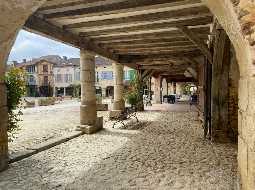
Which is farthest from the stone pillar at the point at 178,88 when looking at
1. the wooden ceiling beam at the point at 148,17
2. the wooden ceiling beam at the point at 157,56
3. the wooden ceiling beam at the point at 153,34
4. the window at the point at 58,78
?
the wooden ceiling beam at the point at 148,17

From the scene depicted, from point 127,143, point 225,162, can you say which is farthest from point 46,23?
point 225,162

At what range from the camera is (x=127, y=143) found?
7309mm

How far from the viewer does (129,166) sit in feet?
16.8

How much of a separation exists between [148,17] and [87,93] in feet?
13.4

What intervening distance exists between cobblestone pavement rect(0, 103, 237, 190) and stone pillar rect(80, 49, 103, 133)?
1.42 metres

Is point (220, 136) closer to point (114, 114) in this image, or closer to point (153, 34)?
point (153, 34)

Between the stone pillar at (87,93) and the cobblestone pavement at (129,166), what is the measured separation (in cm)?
142

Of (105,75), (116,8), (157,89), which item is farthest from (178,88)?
(116,8)

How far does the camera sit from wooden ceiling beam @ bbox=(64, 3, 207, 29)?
5.51 metres

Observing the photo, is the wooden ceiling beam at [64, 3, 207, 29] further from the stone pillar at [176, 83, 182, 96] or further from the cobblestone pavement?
the stone pillar at [176, 83, 182, 96]

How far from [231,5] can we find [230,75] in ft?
17.5

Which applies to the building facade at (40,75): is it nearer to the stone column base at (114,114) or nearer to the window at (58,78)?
the window at (58,78)

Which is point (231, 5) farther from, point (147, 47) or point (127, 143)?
point (147, 47)

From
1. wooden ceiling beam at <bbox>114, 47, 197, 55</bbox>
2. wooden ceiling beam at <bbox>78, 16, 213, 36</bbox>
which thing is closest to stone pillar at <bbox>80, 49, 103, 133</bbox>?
wooden ceiling beam at <bbox>78, 16, 213, 36</bbox>
